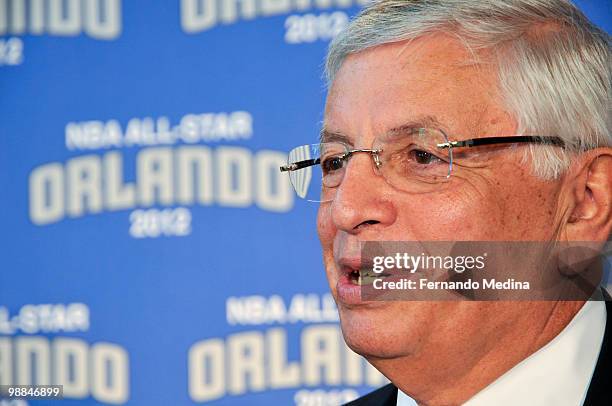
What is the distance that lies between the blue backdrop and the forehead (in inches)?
33.9

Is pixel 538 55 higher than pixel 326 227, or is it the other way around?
pixel 538 55

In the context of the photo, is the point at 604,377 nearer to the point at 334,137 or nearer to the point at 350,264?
the point at 350,264

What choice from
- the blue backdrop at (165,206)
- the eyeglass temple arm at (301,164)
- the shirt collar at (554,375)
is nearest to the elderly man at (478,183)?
the shirt collar at (554,375)

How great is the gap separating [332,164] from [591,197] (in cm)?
37

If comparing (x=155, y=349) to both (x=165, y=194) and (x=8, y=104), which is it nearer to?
(x=165, y=194)

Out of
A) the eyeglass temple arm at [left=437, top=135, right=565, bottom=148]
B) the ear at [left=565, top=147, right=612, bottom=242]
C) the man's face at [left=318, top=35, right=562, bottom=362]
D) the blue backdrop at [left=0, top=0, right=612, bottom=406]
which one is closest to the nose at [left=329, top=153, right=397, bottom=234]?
the man's face at [left=318, top=35, right=562, bottom=362]

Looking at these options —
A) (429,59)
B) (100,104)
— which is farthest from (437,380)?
(100,104)

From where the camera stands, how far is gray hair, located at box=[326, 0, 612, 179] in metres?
1.07

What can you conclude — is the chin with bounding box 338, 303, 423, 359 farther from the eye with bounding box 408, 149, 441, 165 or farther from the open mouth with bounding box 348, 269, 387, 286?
the eye with bounding box 408, 149, 441, 165

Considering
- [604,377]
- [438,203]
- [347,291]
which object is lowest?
[604,377]

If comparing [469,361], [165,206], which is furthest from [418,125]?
[165,206]

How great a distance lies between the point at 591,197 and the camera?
3.59ft

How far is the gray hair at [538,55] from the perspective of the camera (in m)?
1.07

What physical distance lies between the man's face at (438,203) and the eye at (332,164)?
0.26 ft
